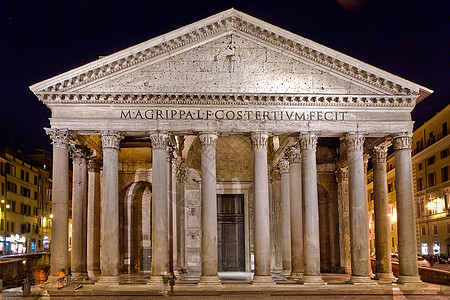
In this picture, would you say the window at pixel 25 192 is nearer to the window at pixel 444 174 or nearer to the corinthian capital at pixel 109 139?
the window at pixel 444 174

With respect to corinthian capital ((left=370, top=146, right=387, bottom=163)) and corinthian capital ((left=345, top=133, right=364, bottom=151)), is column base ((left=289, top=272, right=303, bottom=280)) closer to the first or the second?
corinthian capital ((left=345, top=133, right=364, bottom=151))

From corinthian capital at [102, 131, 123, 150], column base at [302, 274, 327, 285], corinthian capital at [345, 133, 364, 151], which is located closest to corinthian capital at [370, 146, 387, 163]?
corinthian capital at [345, 133, 364, 151]

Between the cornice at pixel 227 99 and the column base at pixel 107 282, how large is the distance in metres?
7.29

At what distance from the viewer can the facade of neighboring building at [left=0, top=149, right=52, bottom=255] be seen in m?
59.8

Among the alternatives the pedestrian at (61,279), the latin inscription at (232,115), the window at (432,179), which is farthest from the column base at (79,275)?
the window at (432,179)

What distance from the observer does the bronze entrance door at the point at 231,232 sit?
34.9m

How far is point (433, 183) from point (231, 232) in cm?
2462

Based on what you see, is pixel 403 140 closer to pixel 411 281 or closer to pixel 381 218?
pixel 381 218

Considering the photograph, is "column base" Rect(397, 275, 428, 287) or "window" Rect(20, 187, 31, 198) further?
"window" Rect(20, 187, 31, 198)

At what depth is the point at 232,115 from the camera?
2583cm

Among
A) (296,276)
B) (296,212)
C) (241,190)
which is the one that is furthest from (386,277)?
(241,190)

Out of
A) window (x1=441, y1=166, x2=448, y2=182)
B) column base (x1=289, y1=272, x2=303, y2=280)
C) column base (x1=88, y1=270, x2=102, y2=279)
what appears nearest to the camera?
column base (x1=289, y1=272, x2=303, y2=280)

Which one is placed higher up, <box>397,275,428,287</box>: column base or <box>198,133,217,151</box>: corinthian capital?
<box>198,133,217,151</box>: corinthian capital

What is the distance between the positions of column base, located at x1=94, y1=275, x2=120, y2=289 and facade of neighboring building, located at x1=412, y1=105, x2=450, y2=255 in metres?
31.4
